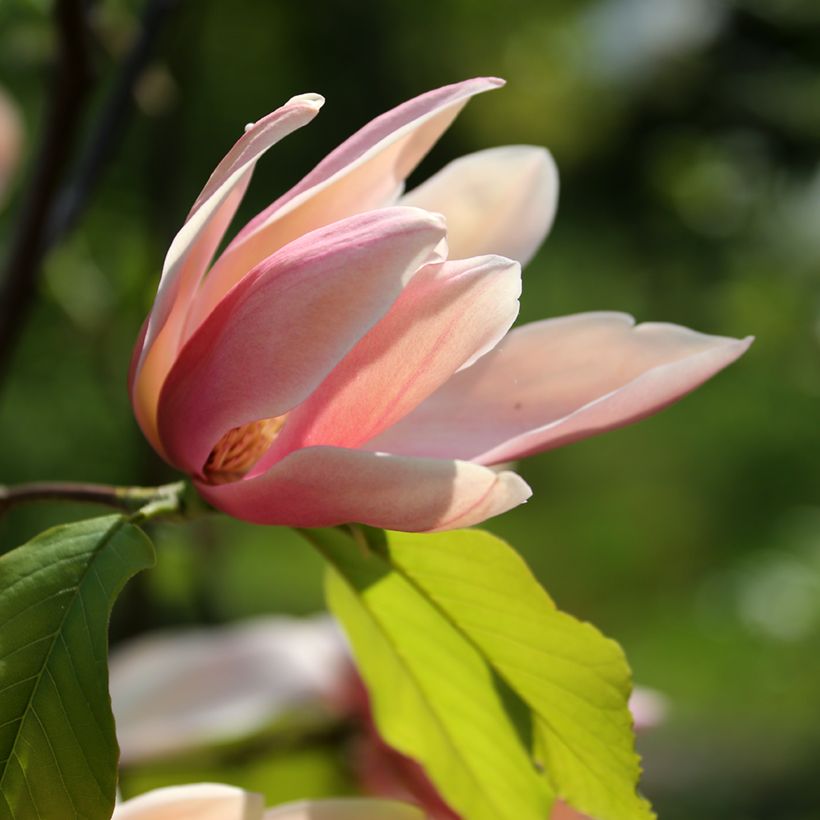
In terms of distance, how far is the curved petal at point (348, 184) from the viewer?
0.89ft

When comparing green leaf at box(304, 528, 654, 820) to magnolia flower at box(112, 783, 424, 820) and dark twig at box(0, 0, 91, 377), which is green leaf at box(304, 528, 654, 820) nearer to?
magnolia flower at box(112, 783, 424, 820)

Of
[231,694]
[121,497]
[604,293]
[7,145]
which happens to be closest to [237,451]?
[121,497]

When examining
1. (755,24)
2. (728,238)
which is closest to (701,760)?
(728,238)

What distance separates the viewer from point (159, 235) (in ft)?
2.18

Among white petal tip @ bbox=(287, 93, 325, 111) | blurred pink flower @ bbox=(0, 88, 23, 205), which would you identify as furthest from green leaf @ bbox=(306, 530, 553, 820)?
blurred pink flower @ bbox=(0, 88, 23, 205)

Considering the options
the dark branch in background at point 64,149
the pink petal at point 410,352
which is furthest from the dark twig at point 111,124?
the pink petal at point 410,352

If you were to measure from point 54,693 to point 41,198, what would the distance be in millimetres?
267

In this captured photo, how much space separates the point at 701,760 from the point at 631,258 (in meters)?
1.90

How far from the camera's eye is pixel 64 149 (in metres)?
0.47

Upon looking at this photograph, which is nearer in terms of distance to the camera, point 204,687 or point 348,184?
point 348,184

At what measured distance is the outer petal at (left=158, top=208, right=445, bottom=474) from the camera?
0.24 meters

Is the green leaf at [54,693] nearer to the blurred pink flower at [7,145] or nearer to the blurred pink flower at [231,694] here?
the blurred pink flower at [231,694]

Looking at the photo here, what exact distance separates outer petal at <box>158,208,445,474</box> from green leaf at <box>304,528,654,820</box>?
49mm

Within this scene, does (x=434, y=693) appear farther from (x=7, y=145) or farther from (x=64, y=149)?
(x=7, y=145)
